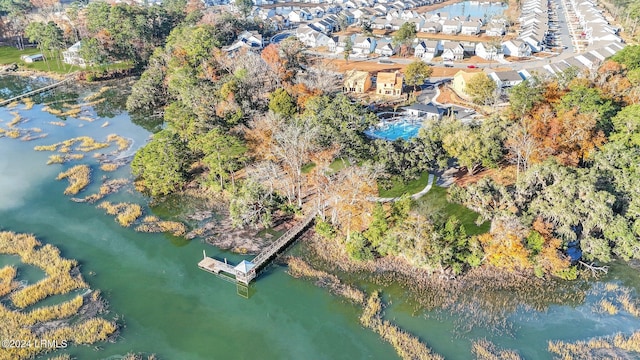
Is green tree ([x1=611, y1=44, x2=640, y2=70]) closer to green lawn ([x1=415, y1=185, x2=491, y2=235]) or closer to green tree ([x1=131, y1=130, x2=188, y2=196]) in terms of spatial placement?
green lawn ([x1=415, y1=185, x2=491, y2=235])

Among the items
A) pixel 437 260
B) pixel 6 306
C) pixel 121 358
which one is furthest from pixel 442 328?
pixel 6 306

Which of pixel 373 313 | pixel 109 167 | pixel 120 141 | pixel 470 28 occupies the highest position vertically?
pixel 470 28

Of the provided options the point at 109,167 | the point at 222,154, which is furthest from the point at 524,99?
the point at 109,167

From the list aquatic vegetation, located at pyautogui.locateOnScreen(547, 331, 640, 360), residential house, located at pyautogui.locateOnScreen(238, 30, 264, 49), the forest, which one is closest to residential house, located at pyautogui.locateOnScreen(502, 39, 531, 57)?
the forest

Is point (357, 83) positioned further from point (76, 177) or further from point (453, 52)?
point (76, 177)

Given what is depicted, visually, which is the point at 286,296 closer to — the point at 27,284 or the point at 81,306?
the point at 81,306
